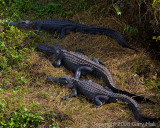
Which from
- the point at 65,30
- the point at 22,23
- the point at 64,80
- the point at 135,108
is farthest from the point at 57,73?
the point at 22,23

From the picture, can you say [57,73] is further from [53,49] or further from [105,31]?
[105,31]

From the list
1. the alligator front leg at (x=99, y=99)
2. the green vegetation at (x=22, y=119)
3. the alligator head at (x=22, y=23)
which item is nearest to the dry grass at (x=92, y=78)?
the alligator front leg at (x=99, y=99)

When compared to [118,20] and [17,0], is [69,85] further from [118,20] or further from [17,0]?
[17,0]

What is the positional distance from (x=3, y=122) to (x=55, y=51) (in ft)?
9.78

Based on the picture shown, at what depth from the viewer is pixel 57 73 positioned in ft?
21.6

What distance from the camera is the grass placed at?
16.1ft

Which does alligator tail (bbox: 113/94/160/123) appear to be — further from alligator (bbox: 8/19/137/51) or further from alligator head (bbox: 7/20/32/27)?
alligator head (bbox: 7/20/32/27)

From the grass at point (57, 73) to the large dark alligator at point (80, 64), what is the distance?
0.64 feet

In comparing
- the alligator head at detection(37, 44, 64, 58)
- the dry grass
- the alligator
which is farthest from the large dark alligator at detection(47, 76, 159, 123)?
the alligator

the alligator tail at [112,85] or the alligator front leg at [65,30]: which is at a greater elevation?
the alligator front leg at [65,30]

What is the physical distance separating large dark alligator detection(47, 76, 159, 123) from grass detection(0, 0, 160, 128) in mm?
131

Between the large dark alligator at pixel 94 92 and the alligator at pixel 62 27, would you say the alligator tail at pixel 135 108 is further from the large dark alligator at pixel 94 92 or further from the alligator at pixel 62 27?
the alligator at pixel 62 27

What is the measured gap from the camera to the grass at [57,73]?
4906mm

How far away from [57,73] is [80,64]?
0.65 metres
